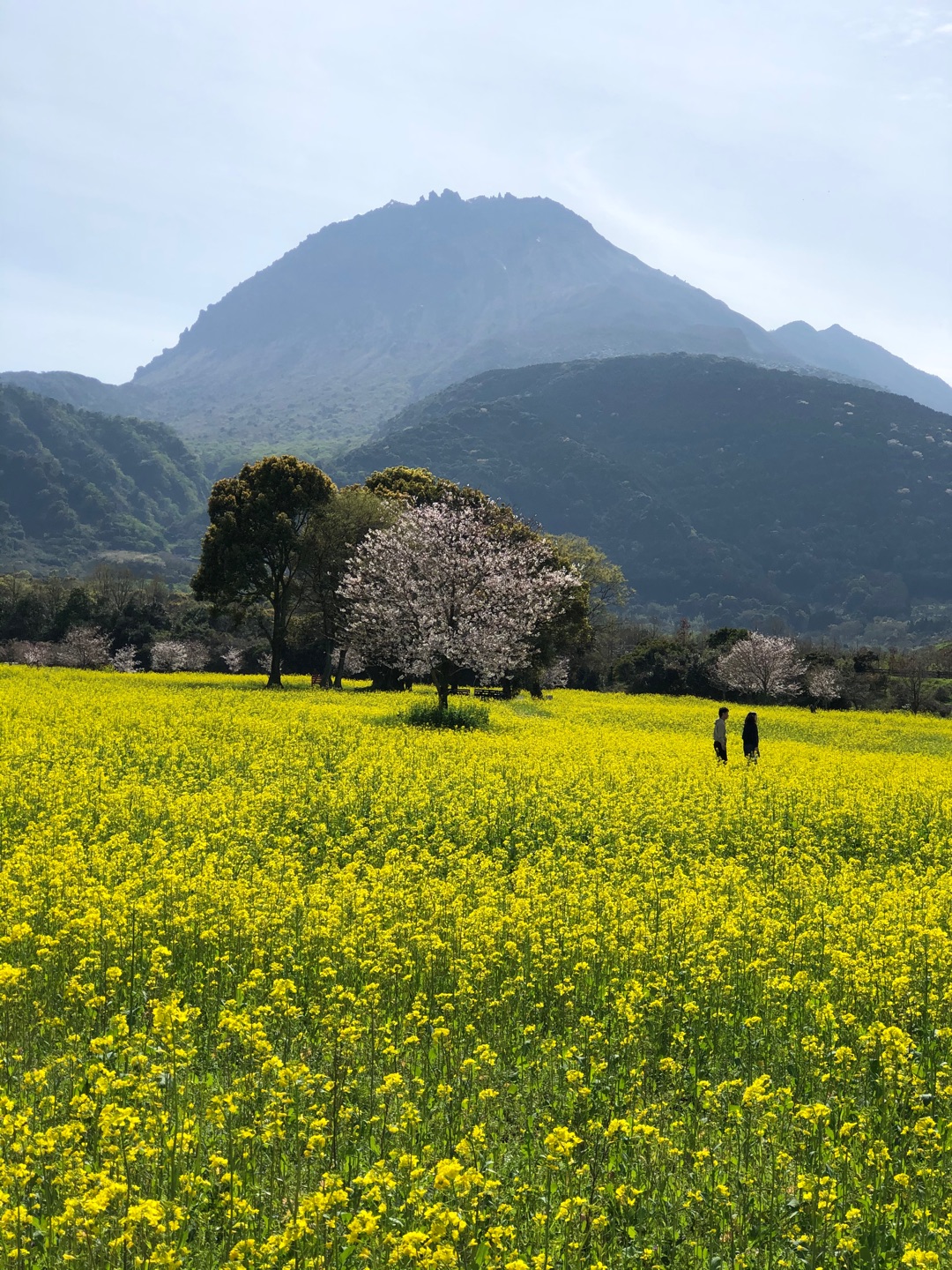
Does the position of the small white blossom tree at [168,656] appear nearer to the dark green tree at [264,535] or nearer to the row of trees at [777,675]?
the dark green tree at [264,535]

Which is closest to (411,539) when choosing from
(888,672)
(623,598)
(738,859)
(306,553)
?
(306,553)

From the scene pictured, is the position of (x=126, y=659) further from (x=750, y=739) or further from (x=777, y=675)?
(x=750, y=739)

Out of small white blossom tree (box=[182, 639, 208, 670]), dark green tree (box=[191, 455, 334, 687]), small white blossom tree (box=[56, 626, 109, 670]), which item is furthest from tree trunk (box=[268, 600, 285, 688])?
small white blossom tree (box=[56, 626, 109, 670])

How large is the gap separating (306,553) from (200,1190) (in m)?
43.2

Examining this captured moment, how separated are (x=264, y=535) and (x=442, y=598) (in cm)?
1517

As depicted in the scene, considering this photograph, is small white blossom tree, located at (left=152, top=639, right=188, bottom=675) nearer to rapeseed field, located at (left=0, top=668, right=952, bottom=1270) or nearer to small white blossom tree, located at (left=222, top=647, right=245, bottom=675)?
small white blossom tree, located at (left=222, top=647, right=245, bottom=675)

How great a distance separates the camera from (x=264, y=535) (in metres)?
45.9

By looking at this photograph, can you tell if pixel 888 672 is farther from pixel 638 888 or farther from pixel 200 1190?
pixel 200 1190

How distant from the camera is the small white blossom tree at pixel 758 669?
71000 millimetres

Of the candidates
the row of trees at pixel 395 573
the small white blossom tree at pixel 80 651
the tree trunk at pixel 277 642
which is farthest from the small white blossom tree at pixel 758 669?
the small white blossom tree at pixel 80 651

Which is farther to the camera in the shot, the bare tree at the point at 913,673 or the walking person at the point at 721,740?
the bare tree at the point at 913,673

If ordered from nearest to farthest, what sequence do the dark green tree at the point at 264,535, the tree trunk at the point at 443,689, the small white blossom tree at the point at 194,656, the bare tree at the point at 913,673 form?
the tree trunk at the point at 443,689, the dark green tree at the point at 264,535, the bare tree at the point at 913,673, the small white blossom tree at the point at 194,656

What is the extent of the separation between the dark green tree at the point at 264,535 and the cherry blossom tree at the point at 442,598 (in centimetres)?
481

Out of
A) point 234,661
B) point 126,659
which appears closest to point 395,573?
point 234,661
